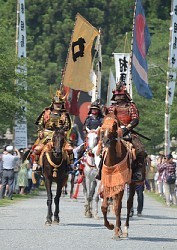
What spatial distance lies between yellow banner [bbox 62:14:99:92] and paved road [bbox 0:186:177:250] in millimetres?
3918

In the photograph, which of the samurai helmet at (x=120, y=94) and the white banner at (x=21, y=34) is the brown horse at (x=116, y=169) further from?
the white banner at (x=21, y=34)

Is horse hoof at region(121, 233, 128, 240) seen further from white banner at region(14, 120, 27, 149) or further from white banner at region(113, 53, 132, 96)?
white banner at region(14, 120, 27, 149)

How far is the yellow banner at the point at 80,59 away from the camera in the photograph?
92.3 ft

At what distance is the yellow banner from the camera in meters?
28.1

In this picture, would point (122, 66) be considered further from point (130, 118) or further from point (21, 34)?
point (130, 118)

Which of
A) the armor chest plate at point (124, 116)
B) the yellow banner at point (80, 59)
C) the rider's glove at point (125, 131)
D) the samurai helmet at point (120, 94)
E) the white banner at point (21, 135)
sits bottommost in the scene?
the rider's glove at point (125, 131)

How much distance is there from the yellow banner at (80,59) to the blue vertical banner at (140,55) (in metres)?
2.79

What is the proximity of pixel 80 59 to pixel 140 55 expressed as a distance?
4682 millimetres

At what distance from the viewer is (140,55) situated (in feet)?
108

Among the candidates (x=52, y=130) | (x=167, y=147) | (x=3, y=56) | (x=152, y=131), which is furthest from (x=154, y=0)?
(x=52, y=130)

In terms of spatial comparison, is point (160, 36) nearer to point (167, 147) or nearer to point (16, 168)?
point (167, 147)

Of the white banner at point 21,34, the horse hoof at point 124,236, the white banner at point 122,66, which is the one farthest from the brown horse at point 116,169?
the white banner at point 21,34

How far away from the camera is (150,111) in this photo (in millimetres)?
55219

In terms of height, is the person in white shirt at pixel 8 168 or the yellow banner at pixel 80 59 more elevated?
the yellow banner at pixel 80 59
